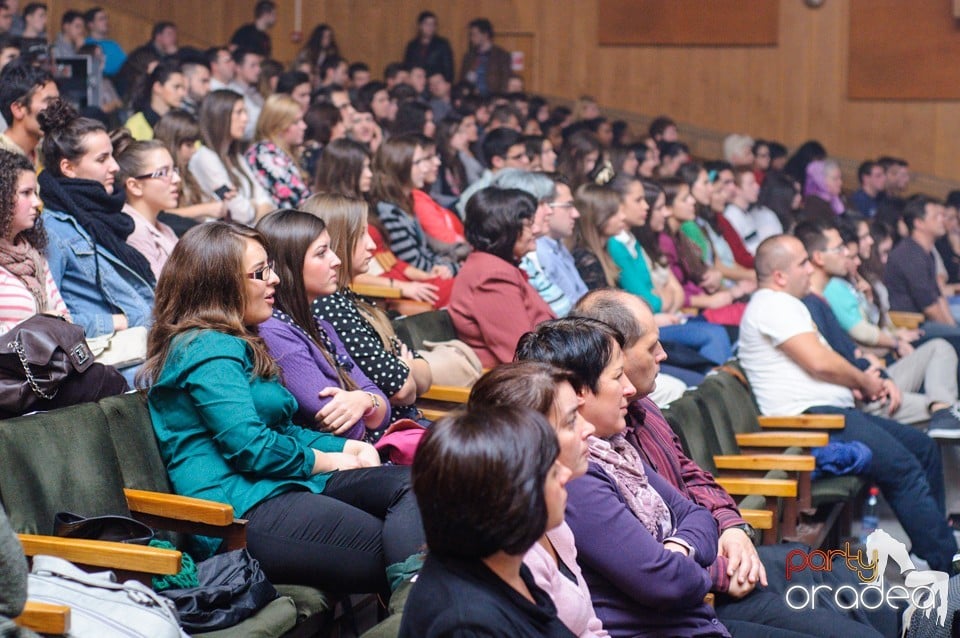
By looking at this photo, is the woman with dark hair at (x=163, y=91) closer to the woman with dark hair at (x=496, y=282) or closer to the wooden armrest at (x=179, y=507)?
the woman with dark hair at (x=496, y=282)

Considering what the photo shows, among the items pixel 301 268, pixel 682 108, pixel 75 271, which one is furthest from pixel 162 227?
pixel 682 108

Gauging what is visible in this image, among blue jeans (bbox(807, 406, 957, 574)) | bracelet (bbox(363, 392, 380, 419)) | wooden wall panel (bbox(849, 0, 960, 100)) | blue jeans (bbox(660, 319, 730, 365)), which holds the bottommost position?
blue jeans (bbox(807, 406, 957, 574))

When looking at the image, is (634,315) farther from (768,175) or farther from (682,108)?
(682,108)

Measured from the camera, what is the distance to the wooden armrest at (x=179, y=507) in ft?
7.43

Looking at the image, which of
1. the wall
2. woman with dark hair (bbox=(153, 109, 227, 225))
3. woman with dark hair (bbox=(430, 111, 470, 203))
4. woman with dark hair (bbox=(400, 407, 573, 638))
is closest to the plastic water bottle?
woman with dark hair (bbox=(153, 109, 227, 225))

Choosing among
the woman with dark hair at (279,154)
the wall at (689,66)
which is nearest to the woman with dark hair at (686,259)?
the woman with dark hair at (279,154)

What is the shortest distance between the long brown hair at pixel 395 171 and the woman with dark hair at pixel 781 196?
332 centimetres

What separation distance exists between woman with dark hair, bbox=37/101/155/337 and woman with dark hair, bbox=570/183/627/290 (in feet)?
6.91

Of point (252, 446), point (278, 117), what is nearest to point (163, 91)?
point (278, 117)

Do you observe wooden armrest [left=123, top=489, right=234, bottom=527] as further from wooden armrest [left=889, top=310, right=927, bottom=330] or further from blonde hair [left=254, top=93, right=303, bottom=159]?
wooden armrest [left=889, top=310, right=927, bottom=330]

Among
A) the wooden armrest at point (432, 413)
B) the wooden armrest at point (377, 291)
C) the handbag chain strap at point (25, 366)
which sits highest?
the handbag chain strap at point (25, 366)

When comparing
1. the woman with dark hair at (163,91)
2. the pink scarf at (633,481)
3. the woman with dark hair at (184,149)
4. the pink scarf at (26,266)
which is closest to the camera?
the pink scarf at (633,481)

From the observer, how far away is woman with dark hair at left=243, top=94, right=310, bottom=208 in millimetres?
5113

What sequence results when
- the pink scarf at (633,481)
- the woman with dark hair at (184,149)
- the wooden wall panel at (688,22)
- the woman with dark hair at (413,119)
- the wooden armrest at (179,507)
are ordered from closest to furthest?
the pink scarf at (633,481), the wooden armrest at (179,507), the woman with dark hair at (184,149), the woman with dark hair at (413,119), the wooden wall panel at (688,22)
